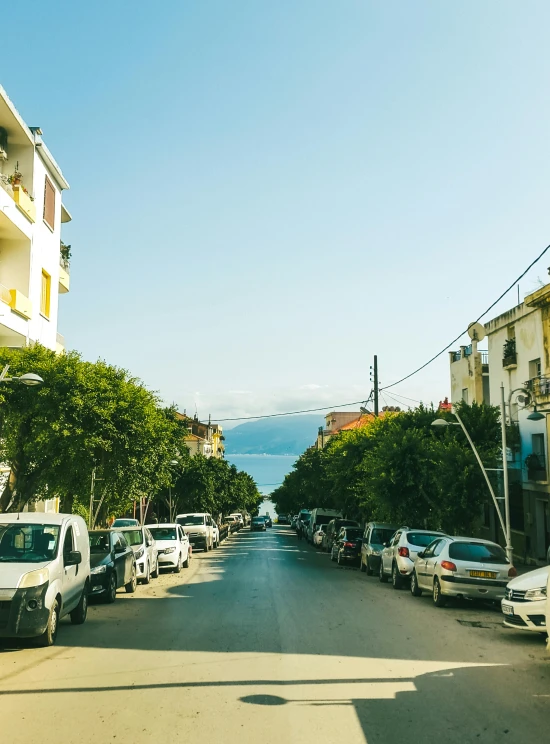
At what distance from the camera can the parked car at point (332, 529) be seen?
4009 centimetres

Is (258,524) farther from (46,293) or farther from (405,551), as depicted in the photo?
(405,551)

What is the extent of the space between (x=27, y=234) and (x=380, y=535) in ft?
51.9

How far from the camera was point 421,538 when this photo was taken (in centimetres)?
2170

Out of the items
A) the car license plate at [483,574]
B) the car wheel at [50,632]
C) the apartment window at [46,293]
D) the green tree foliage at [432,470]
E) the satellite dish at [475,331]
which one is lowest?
the car wheel at [50,632]

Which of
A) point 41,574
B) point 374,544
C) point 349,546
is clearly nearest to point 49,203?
point 374,544

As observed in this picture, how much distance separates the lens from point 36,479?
68.6ft

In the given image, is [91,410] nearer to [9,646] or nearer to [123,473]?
[123,473]

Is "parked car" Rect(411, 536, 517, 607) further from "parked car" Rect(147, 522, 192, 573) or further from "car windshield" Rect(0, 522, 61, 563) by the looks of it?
"parked car" Rect(147, 522, 192, 573)

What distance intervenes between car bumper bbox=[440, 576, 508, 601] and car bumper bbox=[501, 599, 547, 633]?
4262 mm

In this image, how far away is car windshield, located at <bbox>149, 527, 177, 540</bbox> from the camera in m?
27.6

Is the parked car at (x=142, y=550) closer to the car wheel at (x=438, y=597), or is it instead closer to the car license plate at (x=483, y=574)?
the car wheel at (x=438, y=597)

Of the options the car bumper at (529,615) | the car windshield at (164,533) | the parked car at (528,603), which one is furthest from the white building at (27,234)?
the car bumper at (529,615)

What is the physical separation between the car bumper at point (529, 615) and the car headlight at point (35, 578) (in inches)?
279

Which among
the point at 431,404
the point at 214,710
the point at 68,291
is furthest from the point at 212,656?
the point at 431,404
